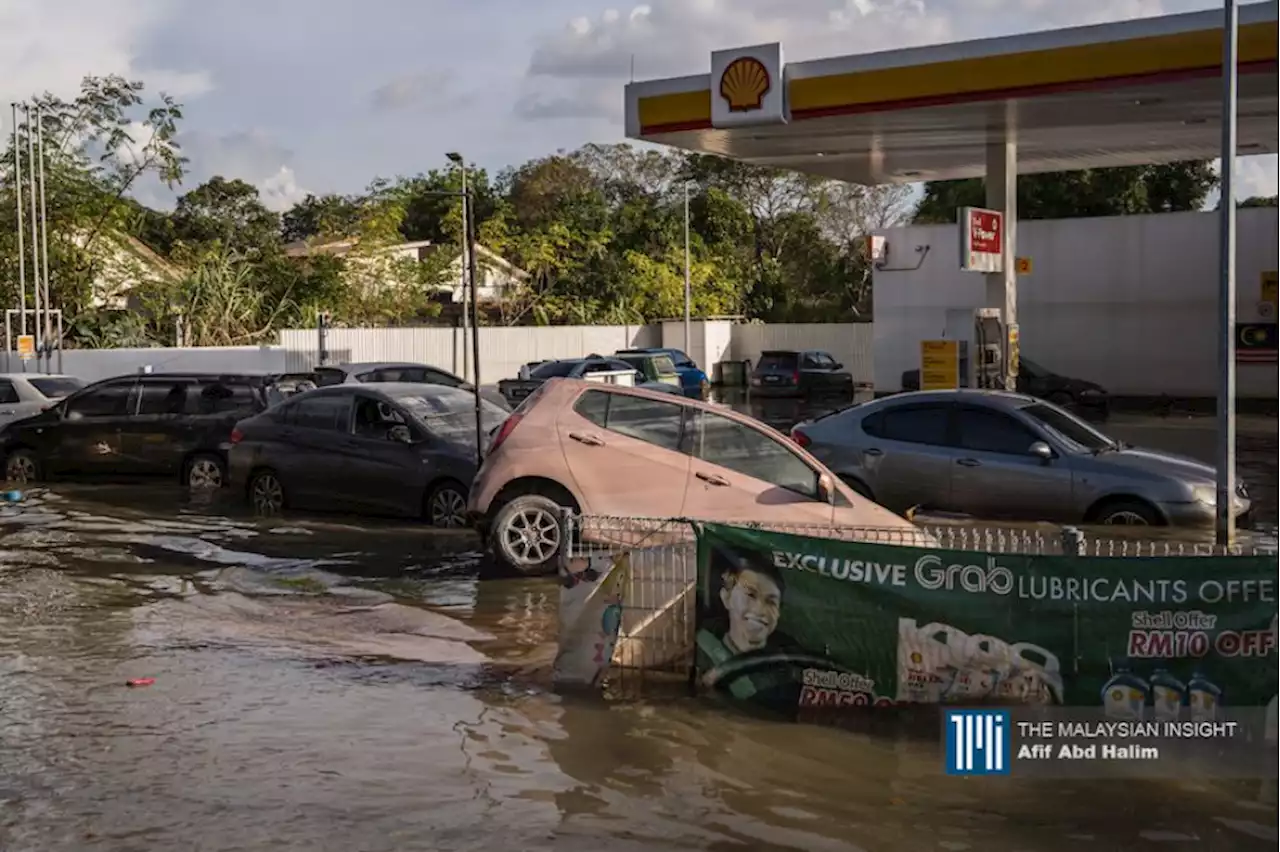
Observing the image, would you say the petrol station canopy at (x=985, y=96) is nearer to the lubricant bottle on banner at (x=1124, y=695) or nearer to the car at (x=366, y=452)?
the car at (x=366, y=452)

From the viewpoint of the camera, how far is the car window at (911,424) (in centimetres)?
1360

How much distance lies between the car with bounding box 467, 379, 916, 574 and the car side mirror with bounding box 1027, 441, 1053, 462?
107 inches

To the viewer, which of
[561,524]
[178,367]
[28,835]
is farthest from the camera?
[178,367]

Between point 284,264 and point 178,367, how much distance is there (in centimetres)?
1208

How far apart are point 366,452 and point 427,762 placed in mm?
8230

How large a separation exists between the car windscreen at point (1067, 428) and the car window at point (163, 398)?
35.3 ft

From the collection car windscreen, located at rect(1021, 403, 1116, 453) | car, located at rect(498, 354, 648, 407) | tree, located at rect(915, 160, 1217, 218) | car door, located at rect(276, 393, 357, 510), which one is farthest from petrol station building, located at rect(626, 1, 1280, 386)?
tree, located at rect(915, 160, 1217, 218)

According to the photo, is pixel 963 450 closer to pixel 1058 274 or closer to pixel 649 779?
pixel 649 779

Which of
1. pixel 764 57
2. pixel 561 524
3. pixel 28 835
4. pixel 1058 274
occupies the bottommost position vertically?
pixel 28 835

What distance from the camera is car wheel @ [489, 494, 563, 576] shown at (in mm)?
11312

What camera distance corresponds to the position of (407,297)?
49781 millimetres

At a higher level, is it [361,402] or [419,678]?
[361,402]

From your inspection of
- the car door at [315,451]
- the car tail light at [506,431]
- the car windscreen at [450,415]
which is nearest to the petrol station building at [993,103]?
the car windscreen at [450,415]

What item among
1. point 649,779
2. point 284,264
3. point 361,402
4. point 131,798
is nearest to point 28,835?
point 131,798
